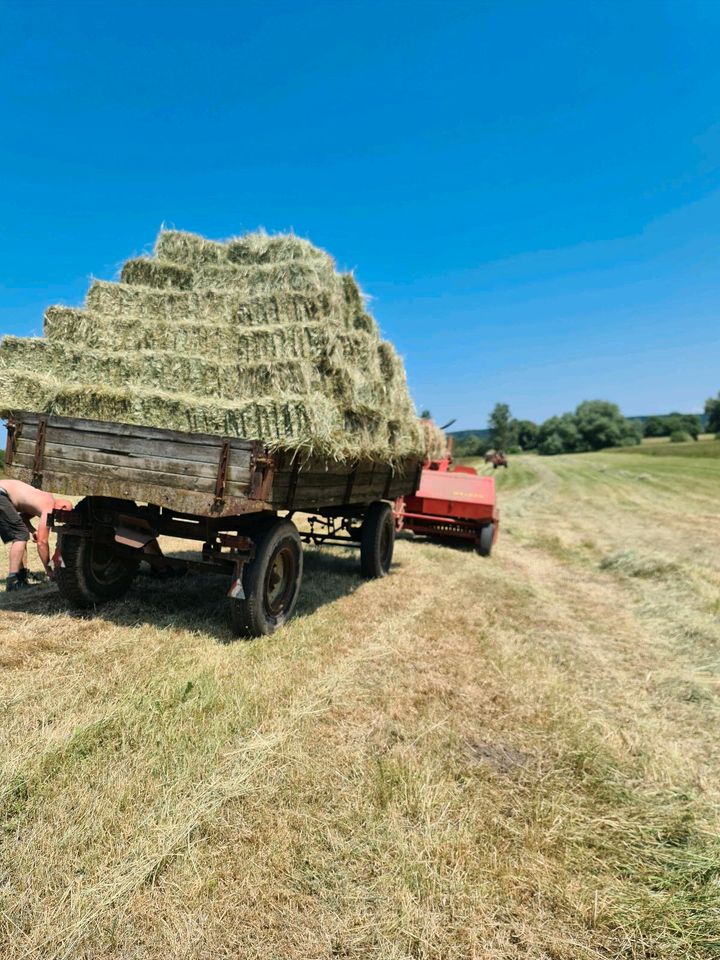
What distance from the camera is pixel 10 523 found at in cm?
616

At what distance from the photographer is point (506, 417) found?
118 metres

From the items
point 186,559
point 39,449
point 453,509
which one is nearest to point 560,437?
point 453,509

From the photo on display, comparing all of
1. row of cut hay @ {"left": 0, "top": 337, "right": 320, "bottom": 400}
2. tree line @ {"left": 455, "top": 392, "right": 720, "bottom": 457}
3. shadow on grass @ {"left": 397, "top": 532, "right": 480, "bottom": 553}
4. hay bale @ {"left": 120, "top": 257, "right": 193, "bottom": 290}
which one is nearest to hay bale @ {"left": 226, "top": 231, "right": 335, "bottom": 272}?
hay bale @ {"left": 120, "top": 257, "right": 193, "bottom": 290}

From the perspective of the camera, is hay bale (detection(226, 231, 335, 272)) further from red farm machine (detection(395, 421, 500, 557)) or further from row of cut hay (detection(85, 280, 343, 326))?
red farm machine (detection(395, 421, 500, 557))

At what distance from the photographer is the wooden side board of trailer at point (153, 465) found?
179 inches

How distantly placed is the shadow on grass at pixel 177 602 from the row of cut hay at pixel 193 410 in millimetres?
1790

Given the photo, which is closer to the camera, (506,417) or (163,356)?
(163,356)

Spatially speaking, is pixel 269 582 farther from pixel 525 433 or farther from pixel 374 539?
pixel 525 433

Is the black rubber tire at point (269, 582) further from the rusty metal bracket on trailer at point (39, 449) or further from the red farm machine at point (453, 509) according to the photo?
the red farm machine at point (453, 509)

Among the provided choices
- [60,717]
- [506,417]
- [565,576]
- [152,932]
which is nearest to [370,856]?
[152,932]

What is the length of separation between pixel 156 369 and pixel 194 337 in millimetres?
478

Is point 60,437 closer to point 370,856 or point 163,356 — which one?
point 163,356

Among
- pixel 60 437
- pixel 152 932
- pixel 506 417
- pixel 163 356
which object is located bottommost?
pixel 152 932

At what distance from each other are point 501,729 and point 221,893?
2063mm
